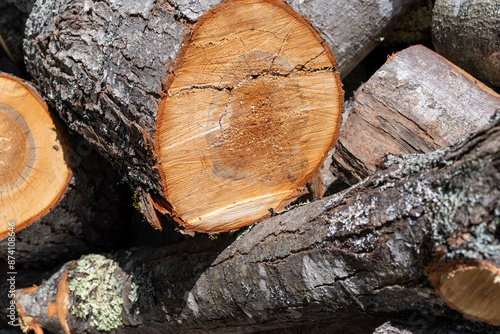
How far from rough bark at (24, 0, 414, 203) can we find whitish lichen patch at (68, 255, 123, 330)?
28.6 inches

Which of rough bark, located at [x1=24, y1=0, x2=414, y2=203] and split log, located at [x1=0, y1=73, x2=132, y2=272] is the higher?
rough bark, located at [x1=24, y1=0, x2=414, y2=203]

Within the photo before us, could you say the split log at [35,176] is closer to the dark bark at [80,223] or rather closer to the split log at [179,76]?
the dark bark at [80,223]

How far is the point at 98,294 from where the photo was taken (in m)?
2.32

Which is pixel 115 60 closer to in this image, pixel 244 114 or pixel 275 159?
pixel 244 114

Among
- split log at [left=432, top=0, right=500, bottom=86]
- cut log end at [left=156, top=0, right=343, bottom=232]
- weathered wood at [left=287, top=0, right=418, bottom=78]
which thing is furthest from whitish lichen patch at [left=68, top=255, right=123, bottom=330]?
split log at [left=432, top=0, right=500, bottom=86]

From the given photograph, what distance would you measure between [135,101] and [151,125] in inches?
5.0

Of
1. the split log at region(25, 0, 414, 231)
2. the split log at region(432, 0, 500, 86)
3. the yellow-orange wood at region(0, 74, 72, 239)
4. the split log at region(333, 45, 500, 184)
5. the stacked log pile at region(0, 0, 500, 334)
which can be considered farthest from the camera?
the yellow-orange wood at region(0, 74, 72, 239)

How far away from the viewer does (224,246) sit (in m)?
1.94

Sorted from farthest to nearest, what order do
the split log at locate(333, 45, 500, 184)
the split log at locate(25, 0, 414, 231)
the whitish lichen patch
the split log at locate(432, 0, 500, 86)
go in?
the whitish lichen patch, the split log at locate(432, 0, 500, 86), the split log at locate(333, 45, 500, 184), the split log at locate(25, 0, 414, 231)

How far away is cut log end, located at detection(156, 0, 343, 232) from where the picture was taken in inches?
60.8

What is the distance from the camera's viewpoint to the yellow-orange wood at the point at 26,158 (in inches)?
83.4

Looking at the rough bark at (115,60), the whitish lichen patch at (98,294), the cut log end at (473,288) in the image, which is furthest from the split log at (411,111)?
the whitish lichen patch at (98,294)

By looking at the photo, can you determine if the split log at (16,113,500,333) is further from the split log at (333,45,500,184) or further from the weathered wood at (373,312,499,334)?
the split log at (333,45,500,184)

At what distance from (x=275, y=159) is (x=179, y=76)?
0.51m
